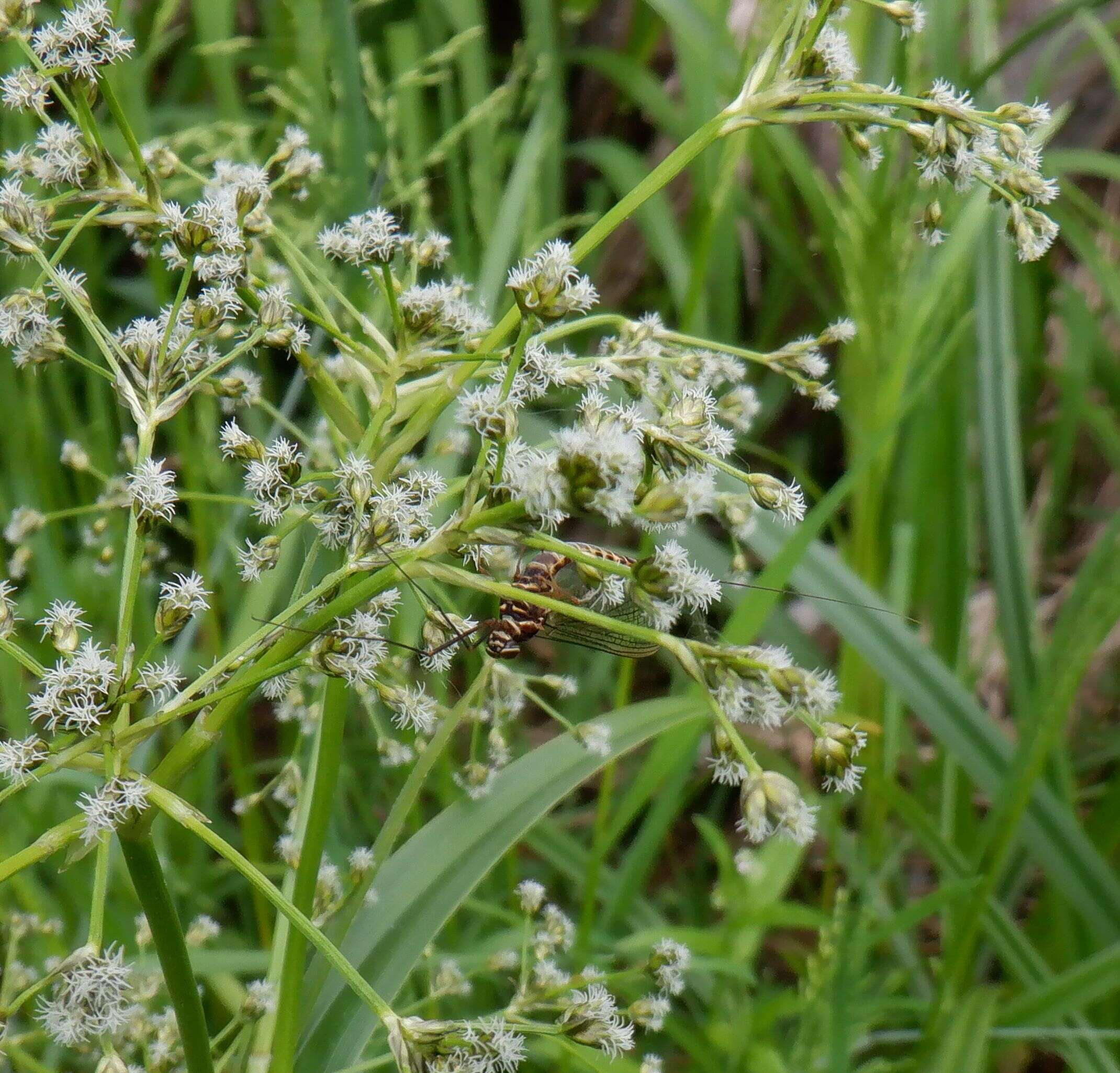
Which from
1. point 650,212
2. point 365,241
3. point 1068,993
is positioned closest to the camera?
point 365,241

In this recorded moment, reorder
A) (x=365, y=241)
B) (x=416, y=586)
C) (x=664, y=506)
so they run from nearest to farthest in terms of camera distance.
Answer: (x=664, y=506) → (x=416, y=586) → (x=365, y=241)

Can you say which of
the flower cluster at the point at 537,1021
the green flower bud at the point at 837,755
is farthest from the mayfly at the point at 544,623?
the flower cluster at the point at 537,1021

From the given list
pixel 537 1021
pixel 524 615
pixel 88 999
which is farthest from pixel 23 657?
Result: pixel 537 1021

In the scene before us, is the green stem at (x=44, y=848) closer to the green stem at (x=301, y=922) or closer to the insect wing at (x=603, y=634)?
the green stem at (x=301, y=922)

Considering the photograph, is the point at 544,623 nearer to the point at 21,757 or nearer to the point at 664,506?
→ the point at 664,506

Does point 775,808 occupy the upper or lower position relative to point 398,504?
lower

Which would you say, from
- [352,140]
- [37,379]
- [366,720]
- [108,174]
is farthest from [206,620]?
[108,174]

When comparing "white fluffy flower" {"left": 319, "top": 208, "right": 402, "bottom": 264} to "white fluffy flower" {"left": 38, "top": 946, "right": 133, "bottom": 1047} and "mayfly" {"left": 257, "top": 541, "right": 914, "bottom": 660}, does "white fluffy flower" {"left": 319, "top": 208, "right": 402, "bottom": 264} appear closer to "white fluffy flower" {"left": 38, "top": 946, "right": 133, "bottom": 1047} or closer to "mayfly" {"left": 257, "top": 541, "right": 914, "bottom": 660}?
"mayfly" {"left": 257, "top": 541, "right": 914, "bottom": 660}
